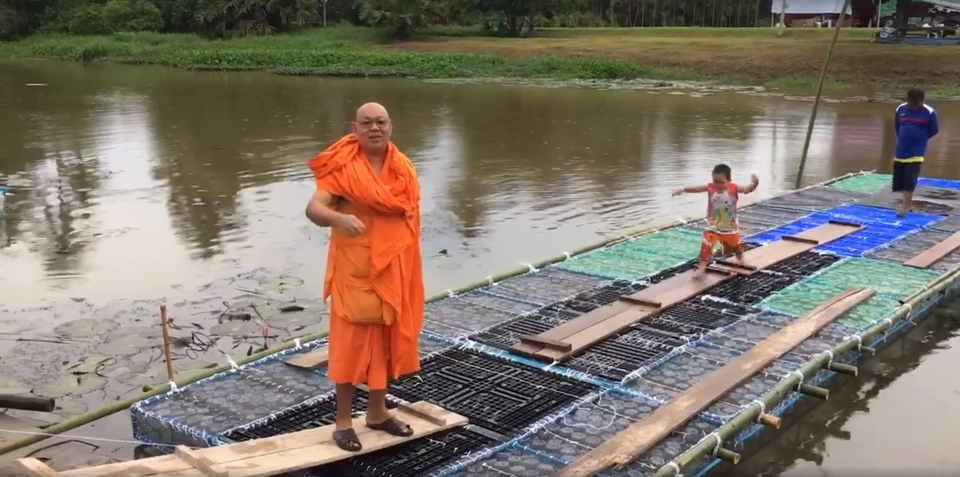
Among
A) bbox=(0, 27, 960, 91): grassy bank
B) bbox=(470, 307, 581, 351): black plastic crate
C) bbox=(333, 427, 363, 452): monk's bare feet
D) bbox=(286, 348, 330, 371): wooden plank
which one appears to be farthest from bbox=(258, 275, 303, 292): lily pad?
bbox=(0, 27, 960, 91): grassy bank

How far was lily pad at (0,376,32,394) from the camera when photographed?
5051 millimetres

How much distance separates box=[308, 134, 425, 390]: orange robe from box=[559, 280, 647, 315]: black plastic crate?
2430mm

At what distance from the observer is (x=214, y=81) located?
94.8ft

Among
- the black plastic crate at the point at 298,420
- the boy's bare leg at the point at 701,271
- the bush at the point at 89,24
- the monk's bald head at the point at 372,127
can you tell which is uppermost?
the bush at the point at 89,24

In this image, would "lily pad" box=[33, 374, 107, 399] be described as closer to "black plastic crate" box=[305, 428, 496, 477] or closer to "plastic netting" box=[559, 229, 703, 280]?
"black plastic crate" box=[305, 428, 496, 477]

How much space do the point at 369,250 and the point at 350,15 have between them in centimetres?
4856

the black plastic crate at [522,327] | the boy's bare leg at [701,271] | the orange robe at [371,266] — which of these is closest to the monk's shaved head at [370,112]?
the orange robe at [371,266]

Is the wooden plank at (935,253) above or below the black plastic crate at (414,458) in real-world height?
above

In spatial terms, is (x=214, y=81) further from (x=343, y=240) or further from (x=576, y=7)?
(x=343, y=240)

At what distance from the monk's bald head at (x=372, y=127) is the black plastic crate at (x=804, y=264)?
4.32 metres

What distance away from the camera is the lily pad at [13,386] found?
505 cm

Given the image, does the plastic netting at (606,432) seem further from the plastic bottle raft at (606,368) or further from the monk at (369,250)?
the monk at (369,250)

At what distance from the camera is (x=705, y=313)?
19.3 ft

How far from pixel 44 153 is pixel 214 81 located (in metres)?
15.8
